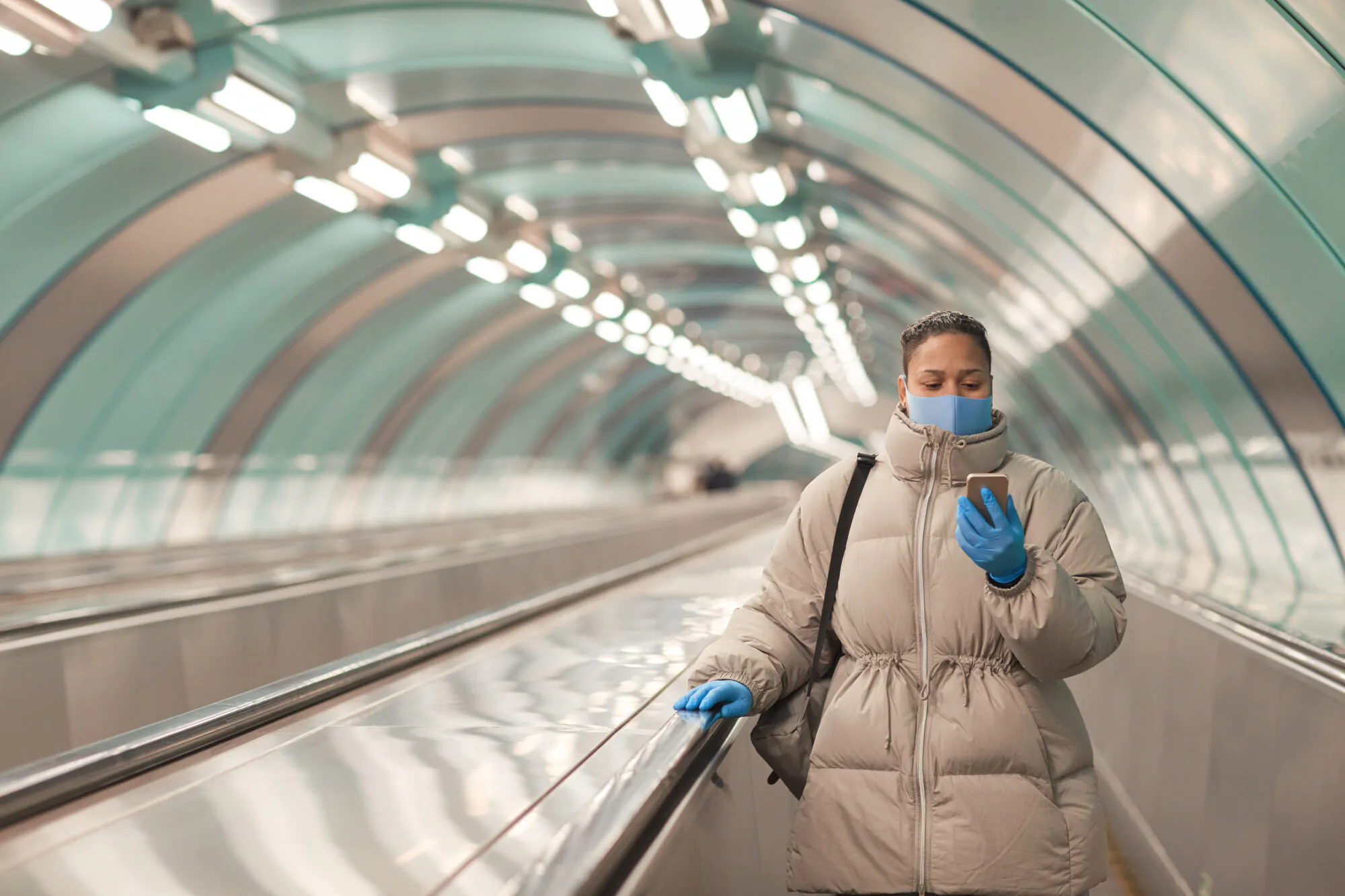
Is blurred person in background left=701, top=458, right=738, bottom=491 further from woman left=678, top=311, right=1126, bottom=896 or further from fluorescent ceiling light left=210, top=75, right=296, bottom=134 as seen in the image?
woman left=678, top=311, right=1126, bottom=896

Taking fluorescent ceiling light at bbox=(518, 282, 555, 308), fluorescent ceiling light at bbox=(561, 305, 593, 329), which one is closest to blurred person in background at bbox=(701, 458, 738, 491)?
fluorescent ceiling light at bbox=(561, 305, 593, 329)

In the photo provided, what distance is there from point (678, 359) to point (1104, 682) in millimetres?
19686

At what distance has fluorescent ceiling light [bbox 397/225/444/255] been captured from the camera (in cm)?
1323

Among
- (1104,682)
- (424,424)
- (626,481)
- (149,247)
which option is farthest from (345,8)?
(626,481)

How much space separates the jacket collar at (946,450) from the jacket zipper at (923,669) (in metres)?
0.02

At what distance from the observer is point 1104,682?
8.52 metres

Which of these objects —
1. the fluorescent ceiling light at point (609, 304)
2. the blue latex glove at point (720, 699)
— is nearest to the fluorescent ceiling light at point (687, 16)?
the blue latex glove at point (720, 699)

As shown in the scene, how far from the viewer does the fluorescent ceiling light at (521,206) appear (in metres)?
15.6

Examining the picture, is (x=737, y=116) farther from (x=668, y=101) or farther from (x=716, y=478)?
(x=716, y=478)

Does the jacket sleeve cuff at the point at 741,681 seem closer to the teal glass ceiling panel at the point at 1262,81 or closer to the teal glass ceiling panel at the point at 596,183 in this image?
the teal glass ceiling panel at the point at 1262,81

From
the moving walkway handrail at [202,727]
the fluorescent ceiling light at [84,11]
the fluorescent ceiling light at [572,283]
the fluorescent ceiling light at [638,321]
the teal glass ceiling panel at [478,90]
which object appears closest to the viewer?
the moving walkway handrail at [202,727]

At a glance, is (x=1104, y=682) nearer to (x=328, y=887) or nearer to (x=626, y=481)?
(x=328, y=887)

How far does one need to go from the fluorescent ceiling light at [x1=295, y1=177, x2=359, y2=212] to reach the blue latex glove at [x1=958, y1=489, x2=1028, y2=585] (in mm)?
9809

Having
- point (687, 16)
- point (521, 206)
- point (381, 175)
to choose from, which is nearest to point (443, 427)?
point (521, 206)
